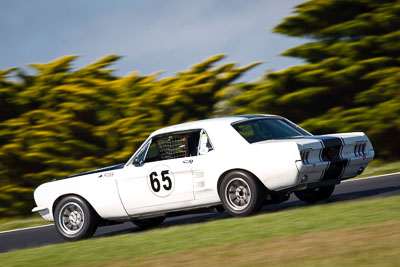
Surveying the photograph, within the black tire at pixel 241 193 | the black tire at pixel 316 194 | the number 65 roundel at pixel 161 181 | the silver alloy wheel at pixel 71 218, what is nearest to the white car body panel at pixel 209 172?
the number 65 roundel at pixel 161 181

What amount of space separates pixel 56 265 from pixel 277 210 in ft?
12.2

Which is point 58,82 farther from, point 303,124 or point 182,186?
point 182,186

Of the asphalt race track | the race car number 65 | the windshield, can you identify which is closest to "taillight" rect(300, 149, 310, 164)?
the windshield

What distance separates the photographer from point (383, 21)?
64.1 feet

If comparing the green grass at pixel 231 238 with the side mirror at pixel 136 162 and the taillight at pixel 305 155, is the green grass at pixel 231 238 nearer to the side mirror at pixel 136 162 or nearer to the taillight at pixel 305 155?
the taillight at pixel 305 155

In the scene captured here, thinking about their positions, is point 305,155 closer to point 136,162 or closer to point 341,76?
point 136,162

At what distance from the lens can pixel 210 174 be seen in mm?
9336

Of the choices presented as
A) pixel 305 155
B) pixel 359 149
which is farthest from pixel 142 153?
pixel 359 149

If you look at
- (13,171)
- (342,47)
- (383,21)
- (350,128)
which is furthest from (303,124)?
(13,171)

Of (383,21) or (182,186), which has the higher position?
(383,21)

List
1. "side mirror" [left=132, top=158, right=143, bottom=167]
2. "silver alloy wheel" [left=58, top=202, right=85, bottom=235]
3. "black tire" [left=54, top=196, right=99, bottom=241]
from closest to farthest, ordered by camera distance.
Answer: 1. "side mirror" [left=132, top=158, right=143, bottom=167]
2. "black tire" [left=54, top=196, right=99, bottom=241]
3. "silver alloy wheel" [left=58, top=202, right=85, bottom=235]

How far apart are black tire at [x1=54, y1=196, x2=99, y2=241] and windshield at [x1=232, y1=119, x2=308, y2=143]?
2.61 metres

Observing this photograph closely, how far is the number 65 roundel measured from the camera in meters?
9.64

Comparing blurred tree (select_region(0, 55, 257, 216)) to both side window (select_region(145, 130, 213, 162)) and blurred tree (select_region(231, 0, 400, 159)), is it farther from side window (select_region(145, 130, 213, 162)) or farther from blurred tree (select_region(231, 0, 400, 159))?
side window (select_region(145, 130, 213, 162))
